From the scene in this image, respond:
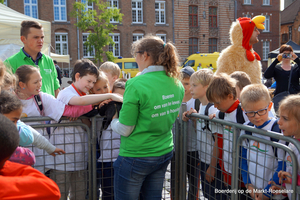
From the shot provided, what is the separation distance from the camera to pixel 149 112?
6.72ft

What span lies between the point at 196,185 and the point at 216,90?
1.11 m

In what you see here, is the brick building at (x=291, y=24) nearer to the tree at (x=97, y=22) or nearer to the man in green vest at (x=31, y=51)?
the tree at (x=97, y=22)

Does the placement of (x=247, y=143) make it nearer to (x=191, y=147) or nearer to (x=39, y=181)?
(x=191, y=147)

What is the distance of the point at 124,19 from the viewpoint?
1160 inches

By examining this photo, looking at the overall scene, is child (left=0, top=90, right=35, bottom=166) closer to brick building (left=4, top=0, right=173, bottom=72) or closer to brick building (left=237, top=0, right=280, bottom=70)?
brick building (left=4, top=0, right=173, bottom=72)

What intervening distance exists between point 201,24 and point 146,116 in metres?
32.3

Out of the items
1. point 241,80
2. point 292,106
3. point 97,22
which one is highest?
point 97,22

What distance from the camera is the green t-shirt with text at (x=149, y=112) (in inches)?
79.0

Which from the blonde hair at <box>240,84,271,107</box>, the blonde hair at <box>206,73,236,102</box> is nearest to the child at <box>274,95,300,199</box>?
the blonde hair at <box>240,84,271,107</box>

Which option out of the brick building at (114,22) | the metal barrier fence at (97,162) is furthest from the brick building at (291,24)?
the metal barrier fence at (97,162)

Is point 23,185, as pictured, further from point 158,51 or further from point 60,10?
point 60,10

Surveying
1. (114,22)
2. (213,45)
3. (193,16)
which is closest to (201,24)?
(193,16)

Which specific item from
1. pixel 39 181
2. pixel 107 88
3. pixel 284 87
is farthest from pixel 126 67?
pixel 39 181

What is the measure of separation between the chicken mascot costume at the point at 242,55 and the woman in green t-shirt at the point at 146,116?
6.98 feet
